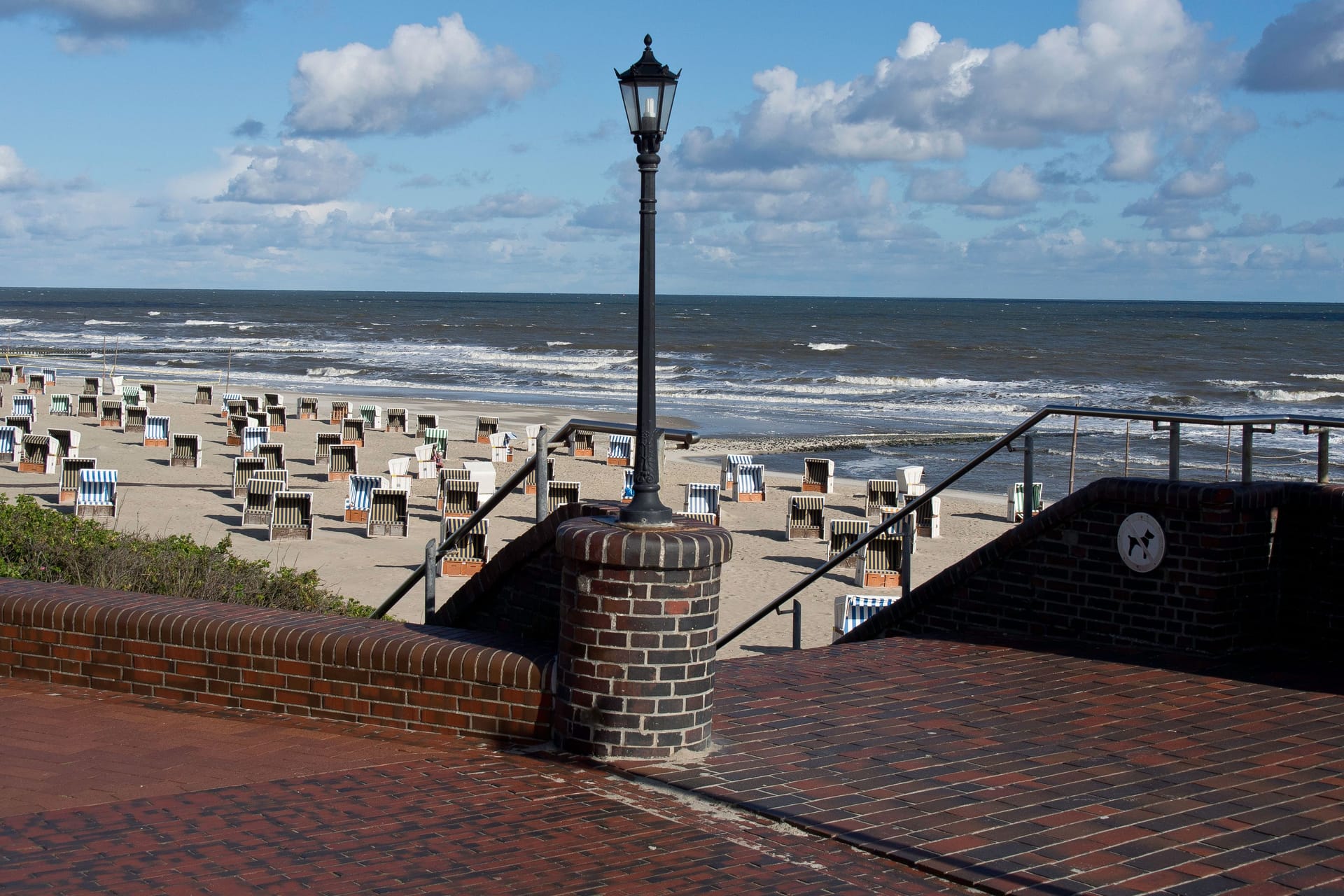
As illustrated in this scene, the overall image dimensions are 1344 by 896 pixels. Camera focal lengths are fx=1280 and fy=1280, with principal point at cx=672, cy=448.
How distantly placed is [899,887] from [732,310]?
494 ft

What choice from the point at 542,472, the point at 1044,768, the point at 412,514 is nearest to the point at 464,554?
the point at 412,514

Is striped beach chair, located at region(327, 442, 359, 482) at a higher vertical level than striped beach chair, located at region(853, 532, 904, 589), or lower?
higher

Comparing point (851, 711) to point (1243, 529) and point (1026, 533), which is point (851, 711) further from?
point (1243, 529)

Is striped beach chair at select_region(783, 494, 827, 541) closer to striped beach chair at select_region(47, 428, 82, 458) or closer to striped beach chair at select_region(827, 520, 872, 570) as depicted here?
striped beach chair at select_region(827, 520, 872, 570)

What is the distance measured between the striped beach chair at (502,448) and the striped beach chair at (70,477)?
8.31 metres

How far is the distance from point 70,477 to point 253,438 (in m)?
5.34

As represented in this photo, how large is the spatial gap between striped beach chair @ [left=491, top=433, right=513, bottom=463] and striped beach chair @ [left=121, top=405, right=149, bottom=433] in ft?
25.7

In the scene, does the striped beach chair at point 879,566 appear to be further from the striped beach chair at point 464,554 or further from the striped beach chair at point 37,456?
the striped beach chair at point 37,456

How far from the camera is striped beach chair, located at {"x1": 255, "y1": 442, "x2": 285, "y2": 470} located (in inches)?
869

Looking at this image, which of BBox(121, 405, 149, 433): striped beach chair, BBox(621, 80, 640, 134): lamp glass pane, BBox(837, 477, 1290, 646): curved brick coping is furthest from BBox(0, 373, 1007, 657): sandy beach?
BBox(621, 80, 640, 134): lamp glass pane

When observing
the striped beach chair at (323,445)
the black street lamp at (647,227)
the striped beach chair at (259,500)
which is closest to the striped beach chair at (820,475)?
Answer: the striped beach chair at (323,445)

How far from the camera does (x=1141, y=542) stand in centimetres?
696

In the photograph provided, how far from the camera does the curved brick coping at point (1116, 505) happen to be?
6.74 metres

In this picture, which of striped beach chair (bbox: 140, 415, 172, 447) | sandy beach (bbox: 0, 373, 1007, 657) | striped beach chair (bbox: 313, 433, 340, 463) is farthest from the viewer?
striped beach chair (bbox: 140, 415, 172, 447)
